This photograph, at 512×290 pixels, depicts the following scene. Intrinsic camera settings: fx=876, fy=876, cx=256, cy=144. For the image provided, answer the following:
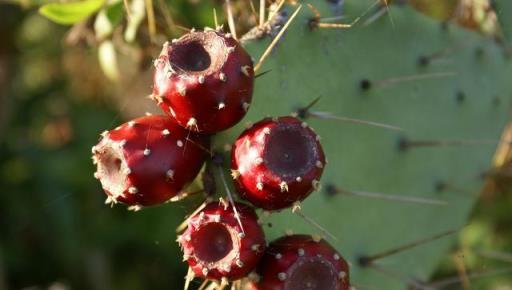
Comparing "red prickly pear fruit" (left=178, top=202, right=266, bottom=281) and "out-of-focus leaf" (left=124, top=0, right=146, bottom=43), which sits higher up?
"red prickly pear fruit" (left=178, top=202, right=266, bottom=281)

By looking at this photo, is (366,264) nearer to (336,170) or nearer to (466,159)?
(336,170)

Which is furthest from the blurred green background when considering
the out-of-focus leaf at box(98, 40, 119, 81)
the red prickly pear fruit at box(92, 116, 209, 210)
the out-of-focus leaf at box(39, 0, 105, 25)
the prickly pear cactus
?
the red prickly pear fruit at box(92, 116, 209, 210)

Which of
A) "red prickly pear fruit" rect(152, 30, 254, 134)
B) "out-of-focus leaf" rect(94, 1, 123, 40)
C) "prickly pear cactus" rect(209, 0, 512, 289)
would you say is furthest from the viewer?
"out-of-focus leaf" rect(94, 1, 123, 40)

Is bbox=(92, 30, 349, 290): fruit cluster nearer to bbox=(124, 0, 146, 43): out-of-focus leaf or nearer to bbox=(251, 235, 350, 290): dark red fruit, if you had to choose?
bbox=(251, 235, 350, 290): dark red fruit

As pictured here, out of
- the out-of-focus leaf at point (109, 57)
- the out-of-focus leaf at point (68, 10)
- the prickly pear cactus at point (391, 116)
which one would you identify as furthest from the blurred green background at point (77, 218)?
the out-of-focus leaf at point (68, 10)

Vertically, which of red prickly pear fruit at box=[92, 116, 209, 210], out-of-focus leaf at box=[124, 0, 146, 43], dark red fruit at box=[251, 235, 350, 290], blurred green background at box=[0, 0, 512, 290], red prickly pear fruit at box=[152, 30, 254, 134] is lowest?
blurred green background at box=[0, 0, 512, 290]

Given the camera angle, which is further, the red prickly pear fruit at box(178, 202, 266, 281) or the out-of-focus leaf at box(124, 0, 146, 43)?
the out-of-focus leaf at box(124, 0, 146, 43)

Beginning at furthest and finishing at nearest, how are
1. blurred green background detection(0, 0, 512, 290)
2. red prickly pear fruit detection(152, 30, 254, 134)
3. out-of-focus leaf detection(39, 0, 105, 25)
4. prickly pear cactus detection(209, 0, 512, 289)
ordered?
blurred green background detection(0, 0, 512, 290), out-of-focus leaf detection(39, 0, 105, 25), prickly pear cactus detection(209, 0, 512, 289), red prickly pear fruit detection(152, 30, 254, 134)
